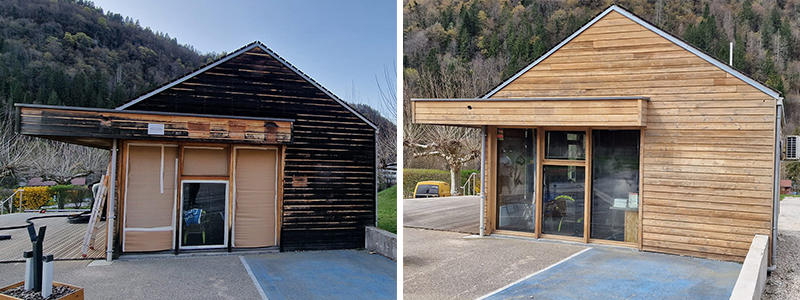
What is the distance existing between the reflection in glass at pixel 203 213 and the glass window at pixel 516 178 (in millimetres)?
4591

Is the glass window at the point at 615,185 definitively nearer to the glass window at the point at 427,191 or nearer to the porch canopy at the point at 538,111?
the porch canopy at the point at 538,111

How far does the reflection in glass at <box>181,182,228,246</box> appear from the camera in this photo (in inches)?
330

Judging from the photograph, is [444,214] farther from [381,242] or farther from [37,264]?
[37,264]

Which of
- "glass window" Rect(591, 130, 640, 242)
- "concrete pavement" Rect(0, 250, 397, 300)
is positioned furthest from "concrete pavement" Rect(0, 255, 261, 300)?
"glass window" Rect(591, 130, 640, 242)

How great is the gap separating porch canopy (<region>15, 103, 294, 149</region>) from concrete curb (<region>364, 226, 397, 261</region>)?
209cm

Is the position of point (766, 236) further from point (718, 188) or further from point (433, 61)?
point (433, 61)

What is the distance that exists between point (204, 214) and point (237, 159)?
40.0 inches

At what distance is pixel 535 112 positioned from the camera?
7977 millimetres

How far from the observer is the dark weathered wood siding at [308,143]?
894cm

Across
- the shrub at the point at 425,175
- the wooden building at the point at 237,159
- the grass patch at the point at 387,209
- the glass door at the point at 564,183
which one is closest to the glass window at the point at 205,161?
the wooden building at the point at 237,159

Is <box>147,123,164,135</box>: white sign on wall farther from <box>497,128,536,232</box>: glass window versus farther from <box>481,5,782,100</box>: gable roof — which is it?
<box>497,128,536,232</box>: glass window

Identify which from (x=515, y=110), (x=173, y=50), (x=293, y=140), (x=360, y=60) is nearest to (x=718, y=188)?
(x=515, y=110)

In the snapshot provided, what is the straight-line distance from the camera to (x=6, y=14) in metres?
38.7

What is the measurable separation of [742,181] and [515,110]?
3.14 meters
